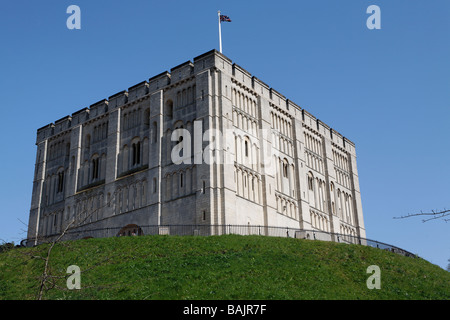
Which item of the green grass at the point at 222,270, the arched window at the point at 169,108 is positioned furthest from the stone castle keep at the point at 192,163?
the green grass at the point at 222,270

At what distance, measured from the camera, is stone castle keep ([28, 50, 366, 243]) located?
43844mm

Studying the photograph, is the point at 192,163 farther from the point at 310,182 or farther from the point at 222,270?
the point at 222,270

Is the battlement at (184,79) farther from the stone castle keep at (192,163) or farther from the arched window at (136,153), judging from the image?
the arched window at (136,153)

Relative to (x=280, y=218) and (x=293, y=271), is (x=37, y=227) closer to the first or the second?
(x=280, y=218)

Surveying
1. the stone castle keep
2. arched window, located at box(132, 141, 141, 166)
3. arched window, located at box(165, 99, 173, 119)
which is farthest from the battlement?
arched window, located at box(132, 141, 141, 166)

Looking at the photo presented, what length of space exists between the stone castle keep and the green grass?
6754mm

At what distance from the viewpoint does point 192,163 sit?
4381 cm

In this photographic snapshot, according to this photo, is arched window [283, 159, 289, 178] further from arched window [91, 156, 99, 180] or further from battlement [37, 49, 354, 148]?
arched window [91, 156, 99, 180]

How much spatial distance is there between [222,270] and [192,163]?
1830 cm

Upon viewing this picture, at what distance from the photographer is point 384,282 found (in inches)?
1080

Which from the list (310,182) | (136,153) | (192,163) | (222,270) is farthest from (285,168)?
(222,270)

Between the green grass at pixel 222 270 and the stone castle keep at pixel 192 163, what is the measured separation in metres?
6.75
